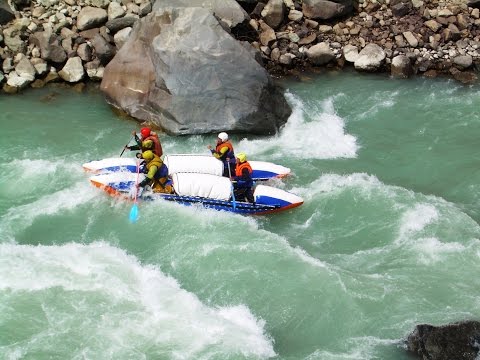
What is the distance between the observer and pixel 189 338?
823 centimetres

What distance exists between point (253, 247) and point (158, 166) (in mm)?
2527

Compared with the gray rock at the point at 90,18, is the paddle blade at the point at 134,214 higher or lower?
lower

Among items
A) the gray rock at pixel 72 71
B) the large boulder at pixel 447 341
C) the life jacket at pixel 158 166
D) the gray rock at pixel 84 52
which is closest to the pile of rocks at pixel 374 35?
the gray rock at pixel 84 52

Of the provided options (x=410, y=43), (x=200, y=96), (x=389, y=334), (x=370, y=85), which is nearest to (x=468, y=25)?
(x=410, y=43)

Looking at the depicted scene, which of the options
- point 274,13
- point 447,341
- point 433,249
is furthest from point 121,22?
point 447,341

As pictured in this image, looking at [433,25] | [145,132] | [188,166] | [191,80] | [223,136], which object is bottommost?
[188,166]

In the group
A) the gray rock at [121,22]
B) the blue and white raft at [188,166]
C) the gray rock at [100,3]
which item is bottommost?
the blue and white raft at [188,166]

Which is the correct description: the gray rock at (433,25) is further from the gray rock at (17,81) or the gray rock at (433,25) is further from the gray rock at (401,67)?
the gray rock at (17,81)

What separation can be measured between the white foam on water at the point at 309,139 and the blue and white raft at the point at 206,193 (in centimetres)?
210

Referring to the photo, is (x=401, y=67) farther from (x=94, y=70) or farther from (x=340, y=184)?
(x=94, y=70)

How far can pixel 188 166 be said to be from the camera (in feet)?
38.3

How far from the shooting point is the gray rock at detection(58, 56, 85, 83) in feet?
51.4

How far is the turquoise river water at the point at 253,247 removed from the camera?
329 inches

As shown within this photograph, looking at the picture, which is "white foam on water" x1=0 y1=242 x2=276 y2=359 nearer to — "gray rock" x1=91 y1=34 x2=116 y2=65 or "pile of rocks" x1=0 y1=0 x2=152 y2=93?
A: "pile of rocks" x1=0 y1=0 x2=152 y2=93
